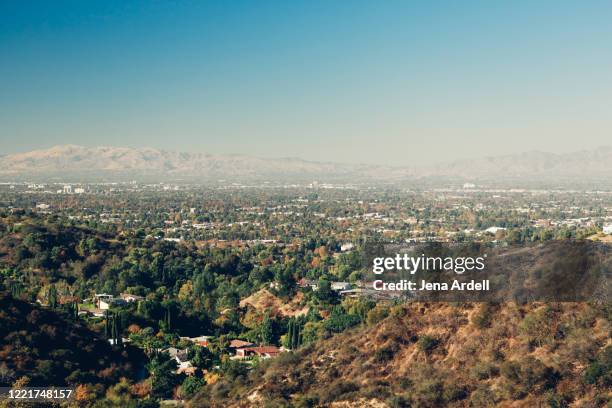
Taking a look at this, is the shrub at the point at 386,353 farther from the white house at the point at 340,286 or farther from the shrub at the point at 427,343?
the white house at the point at 340,286

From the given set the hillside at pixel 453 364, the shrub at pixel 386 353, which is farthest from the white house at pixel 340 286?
the shrub at pixel 386 353

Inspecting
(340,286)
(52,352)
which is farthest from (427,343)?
(340,286)

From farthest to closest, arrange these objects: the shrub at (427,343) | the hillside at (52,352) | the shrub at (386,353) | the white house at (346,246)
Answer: the white house at (346,246), the hillside at (52,352), the shrub at (386,353), the shrub at (427,343)

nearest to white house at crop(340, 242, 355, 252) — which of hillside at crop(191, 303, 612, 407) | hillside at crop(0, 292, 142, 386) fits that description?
hillside at crop(0, 292, 142, 386)

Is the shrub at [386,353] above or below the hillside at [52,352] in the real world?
above

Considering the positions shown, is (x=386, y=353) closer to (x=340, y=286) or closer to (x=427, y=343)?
(x=427, y=343)
